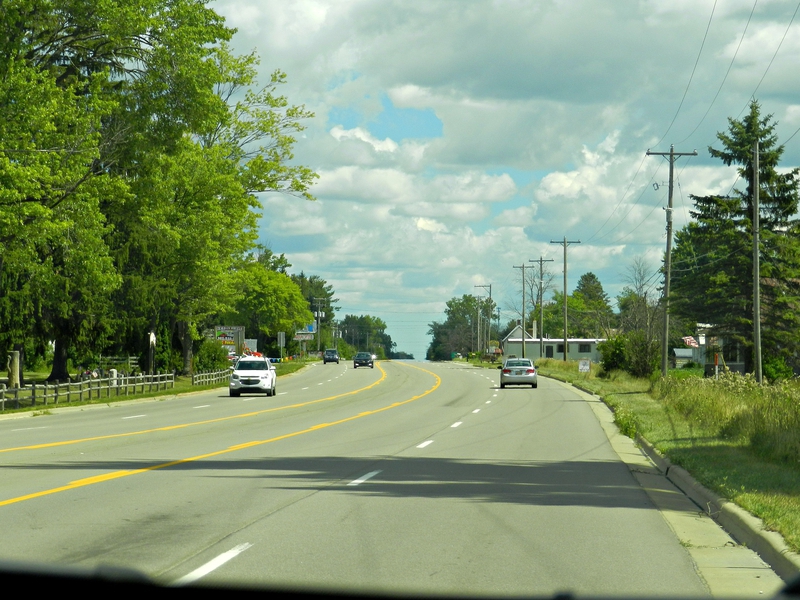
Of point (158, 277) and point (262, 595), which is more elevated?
point (158, 277)

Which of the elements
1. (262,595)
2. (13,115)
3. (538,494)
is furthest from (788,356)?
(262,595)

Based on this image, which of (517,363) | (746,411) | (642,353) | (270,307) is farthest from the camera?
(270,307)

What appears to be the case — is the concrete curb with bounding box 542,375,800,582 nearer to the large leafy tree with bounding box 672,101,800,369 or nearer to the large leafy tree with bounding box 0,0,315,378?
the large leafy tree with bounding box 0,0,315,378

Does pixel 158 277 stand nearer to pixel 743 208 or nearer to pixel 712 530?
pixel 743 208

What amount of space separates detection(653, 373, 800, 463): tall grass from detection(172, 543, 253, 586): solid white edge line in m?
9.93

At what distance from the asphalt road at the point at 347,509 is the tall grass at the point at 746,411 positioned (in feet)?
8.26

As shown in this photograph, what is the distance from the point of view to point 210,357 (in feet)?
219

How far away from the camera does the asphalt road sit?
26.7ft

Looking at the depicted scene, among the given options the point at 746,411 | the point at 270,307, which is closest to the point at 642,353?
the point at 746,411

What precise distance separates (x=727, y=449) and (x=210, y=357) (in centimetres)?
5214

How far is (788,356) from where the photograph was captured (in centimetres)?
5794

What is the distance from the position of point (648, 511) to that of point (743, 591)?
4.15m

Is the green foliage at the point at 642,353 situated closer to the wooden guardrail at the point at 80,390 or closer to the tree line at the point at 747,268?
the tree line at the point at 747,268

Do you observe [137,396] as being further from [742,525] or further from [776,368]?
[776,368]
